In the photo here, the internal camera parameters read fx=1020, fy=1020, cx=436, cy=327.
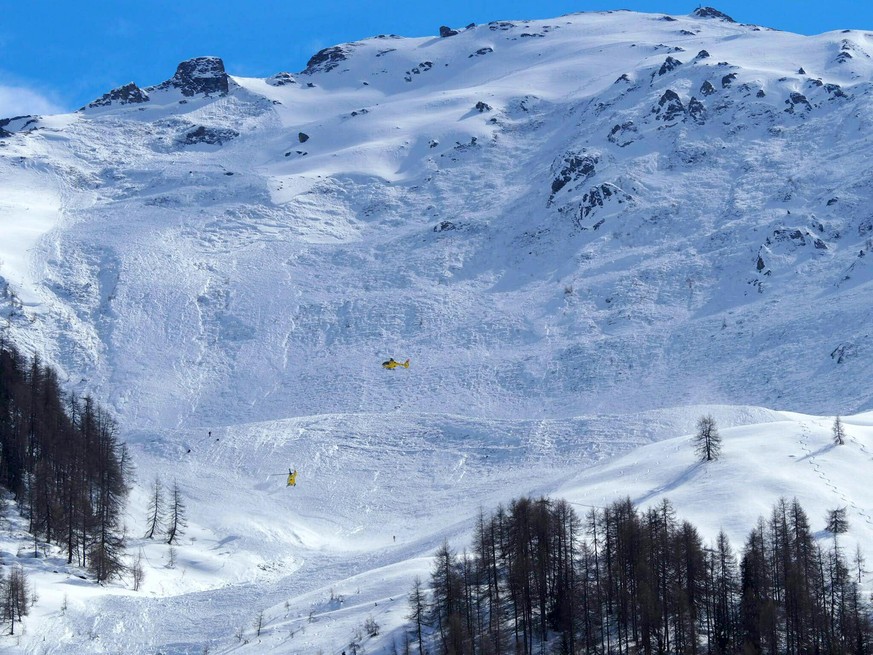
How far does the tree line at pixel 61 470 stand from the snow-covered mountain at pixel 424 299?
3494mm

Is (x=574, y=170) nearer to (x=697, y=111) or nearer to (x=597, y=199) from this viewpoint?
(x=597, y=199)

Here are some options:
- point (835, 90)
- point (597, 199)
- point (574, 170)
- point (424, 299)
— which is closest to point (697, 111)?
point (835, 90)

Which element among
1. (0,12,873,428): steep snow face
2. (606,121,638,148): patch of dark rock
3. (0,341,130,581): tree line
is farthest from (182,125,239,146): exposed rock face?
(0,341,130,581): tree line

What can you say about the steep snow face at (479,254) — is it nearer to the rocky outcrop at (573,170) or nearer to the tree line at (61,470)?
the rocky outcrop at (573,170)

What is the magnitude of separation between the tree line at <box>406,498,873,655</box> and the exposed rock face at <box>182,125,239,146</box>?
15475cm

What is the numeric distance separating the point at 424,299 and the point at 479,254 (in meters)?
16.3

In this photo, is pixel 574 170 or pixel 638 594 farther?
pixel 574 170

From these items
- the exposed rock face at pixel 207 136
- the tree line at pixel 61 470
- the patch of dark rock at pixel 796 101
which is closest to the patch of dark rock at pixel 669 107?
the patch of dark rock at pixel 796 101

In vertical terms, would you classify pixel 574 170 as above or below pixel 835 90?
below

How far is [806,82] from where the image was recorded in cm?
17362

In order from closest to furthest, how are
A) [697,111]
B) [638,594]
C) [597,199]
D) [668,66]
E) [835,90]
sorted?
[638,594] → [597,199] → [835,90] → [697,111] → [668,66]

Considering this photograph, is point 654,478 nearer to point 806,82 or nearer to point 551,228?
point 551,228

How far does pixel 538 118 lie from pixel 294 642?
155 meters

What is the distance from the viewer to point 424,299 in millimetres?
129125
